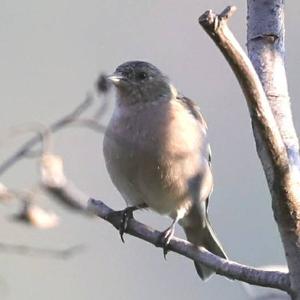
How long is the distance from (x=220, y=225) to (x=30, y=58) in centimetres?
112

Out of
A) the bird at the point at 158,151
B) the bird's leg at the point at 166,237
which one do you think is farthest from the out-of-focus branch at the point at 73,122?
the bird at the point at 158,151

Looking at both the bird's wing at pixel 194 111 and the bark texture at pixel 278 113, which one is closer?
the bark texture at pixel 278 113

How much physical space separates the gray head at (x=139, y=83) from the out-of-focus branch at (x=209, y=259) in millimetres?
857

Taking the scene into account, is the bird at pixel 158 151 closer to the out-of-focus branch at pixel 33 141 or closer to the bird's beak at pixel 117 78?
the bird's beak at pixel 117 78

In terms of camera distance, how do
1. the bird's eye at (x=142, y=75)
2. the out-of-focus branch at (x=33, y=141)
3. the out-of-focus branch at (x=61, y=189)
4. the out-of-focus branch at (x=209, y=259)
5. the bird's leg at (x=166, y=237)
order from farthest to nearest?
the bird's eye at (x=142, y=75) < the bird's leg at (x=166, y=237) < the out-of-focus branch at (x=209, y=259) < the out-of-focus branch at (x=33, y=141) < the out-of-focus branch at (x=61, y=189)

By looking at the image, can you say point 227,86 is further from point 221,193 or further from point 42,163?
point 42,163

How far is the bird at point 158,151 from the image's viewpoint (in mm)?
2971

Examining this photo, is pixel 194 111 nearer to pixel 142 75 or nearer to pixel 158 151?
pixel 142 75

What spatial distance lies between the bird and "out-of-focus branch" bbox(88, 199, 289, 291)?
47cm

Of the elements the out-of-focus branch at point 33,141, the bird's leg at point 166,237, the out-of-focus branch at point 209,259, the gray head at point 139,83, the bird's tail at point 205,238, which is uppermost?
the out-of-focus branch at point 33,141

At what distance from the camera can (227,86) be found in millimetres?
4160

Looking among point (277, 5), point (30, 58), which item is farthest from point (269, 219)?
point (277, 5)

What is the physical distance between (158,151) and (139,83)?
443 millimetres

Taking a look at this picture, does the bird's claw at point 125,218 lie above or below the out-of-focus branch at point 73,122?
below
